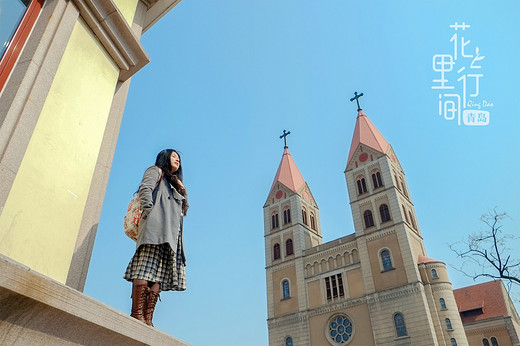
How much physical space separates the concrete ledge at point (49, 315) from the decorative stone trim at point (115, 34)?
8.45ft

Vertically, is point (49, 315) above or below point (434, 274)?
below

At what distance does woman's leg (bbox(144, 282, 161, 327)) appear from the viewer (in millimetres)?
2535

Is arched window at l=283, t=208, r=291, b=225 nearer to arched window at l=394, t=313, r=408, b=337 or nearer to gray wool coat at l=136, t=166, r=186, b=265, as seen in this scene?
arched window at l=394, t=313, r=408, b=337

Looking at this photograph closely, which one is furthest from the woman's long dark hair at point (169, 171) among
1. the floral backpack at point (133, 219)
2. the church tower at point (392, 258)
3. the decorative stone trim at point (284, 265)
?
the decorative stone trim at point (284, 265)

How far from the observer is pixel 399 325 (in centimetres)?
2519

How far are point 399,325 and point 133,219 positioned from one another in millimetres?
26665

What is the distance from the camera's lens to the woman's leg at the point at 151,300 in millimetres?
2535

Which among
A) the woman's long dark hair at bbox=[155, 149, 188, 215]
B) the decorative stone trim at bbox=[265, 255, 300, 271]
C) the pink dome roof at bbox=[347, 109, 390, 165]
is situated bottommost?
the woman's long dark hair at bbox=[155, 149, 188, 215]

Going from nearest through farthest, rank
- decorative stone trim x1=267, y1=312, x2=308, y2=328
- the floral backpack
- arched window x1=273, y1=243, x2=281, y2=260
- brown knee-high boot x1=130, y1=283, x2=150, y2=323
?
brown knee-high boot x1=130, y1=283, x2=150, y2=323 < the floral backpack < decorative stone trim x1=267, y1=312, x2=308, y2=328 < arched window x1=273, y1=243, x2=281, y2=260

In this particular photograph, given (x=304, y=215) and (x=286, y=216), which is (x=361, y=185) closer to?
(x=304, y=215)

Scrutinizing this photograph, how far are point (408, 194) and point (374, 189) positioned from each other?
4.28 metres

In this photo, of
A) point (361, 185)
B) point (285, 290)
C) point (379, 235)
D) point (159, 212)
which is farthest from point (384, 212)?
point (159, 212)

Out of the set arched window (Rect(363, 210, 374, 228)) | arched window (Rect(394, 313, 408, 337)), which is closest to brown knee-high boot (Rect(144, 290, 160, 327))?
arched window (Rect(394, 313, 408, 337))

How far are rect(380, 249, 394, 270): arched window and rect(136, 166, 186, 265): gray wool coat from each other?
27296mm
